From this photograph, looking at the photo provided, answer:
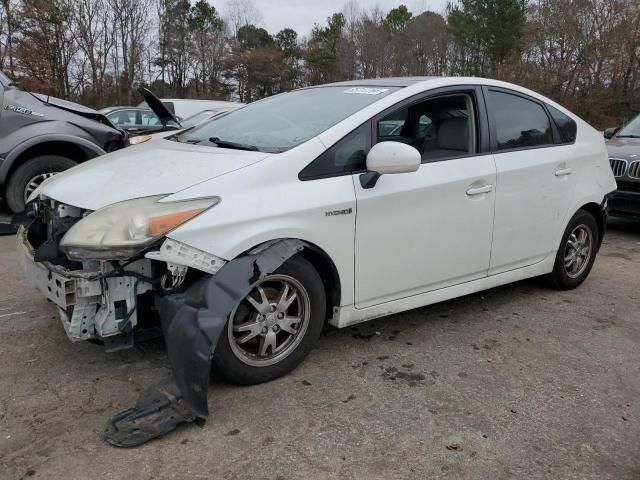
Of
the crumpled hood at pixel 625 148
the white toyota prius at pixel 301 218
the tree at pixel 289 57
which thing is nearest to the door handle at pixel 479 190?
the white toyota prius at pixel 301 218

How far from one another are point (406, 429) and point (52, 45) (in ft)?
116

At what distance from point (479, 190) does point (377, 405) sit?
1.62 meters

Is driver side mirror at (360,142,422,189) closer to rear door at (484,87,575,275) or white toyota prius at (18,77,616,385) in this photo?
white toyota prius at (18,77,616,385)

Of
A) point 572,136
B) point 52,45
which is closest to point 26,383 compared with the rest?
point 572,136

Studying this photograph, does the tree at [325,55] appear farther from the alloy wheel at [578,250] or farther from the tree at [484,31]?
the alloy wheel at [578,250]

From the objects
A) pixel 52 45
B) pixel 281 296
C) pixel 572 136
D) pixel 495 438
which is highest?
pixel 52 45

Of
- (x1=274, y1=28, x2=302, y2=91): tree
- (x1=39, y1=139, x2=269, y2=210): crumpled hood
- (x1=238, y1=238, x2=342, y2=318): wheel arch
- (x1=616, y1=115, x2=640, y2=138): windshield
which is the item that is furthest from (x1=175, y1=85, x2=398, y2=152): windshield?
(x1=274, y1=28, x2=302, y2=91): tree

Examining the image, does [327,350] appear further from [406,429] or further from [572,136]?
[572,136]

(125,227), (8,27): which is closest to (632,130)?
(125,227)

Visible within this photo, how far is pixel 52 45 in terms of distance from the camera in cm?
3195

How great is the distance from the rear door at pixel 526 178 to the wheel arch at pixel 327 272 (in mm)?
1325

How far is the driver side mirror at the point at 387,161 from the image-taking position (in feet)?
9.86

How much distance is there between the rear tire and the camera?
650 cm

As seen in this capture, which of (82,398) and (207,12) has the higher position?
(207,12)
